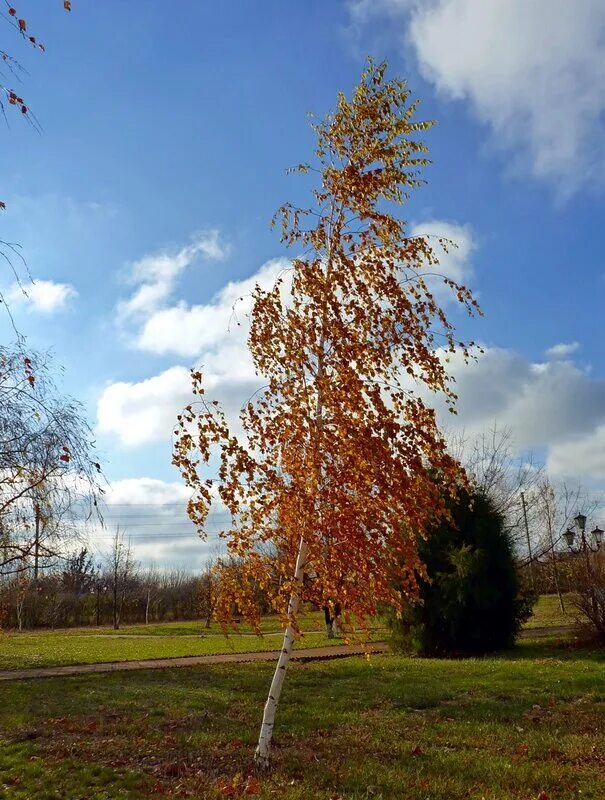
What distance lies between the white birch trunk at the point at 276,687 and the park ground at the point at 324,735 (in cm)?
20

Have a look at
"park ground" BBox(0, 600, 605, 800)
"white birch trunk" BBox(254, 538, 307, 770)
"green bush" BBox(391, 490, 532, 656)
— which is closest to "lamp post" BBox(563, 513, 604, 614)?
"green bush" BBox(391, 490, 532, 656)

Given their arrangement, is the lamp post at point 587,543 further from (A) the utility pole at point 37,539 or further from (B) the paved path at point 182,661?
(A) the utility pole at point 37,539

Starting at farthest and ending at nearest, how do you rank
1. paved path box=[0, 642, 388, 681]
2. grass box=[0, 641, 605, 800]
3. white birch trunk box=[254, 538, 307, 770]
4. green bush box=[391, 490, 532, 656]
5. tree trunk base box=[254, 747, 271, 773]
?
green bush box=[391, 490, 532, 656] < paved path box=[0, 642, 388, 681] < white birch trunk box=[254, 538, 307, 770] < tree trunk base box=[254, 747, 271, 773] < grass box=[0, 641, 605, 800]

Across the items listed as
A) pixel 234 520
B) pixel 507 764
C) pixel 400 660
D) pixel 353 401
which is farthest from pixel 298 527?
pixel 400 660

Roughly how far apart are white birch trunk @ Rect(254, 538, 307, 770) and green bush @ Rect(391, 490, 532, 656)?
408 inches

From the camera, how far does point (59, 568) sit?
14703 millimetres

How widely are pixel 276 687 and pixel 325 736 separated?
1.75 meters

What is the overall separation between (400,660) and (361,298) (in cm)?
1204

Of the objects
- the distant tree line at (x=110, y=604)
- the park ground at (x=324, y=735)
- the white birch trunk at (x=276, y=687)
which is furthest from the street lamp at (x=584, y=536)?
the distant tree line at (x=110, y=604)

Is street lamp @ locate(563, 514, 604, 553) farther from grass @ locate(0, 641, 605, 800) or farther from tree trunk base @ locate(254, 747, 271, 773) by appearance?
tree trunk base @ locate(254, 747, 271, 773)

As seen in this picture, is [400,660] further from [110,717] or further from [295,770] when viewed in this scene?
[295,770]

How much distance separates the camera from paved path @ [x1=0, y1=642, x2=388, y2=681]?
16.3 meters

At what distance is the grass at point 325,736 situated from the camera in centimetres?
642

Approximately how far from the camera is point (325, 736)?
8570 mm
